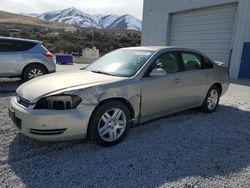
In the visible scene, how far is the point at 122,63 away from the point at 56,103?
1.53 meters

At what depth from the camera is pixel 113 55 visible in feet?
15.8

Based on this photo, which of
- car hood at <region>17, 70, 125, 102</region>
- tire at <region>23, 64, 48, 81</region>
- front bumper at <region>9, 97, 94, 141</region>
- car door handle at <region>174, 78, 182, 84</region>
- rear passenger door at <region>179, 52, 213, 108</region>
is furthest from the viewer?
tire at <region>23, 64, 48, 81</region>

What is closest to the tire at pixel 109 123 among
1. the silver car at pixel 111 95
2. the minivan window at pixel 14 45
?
the silver car at pixel 111 95

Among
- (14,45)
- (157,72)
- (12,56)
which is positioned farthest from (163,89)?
(14,45)

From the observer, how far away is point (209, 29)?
14023 millimetres

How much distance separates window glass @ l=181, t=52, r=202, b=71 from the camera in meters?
4.87

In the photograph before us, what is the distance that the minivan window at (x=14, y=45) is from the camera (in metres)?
7.76

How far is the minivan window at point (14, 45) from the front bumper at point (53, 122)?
526 cm

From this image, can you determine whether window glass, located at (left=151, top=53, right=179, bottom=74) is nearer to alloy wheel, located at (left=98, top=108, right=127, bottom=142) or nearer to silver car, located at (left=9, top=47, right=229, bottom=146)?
silver car, located at (left=9, top=47, right=229, bottom=146)

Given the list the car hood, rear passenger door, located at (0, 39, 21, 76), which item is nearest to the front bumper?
the car hood

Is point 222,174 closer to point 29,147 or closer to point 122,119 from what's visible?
point 122,119

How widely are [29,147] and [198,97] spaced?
345 centimetres

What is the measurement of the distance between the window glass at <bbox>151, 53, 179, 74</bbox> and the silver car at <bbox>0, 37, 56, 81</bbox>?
5.13 metres

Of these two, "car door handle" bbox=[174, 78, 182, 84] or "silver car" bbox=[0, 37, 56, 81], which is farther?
"silver car" bbox=[0, 37, 56, 81]
